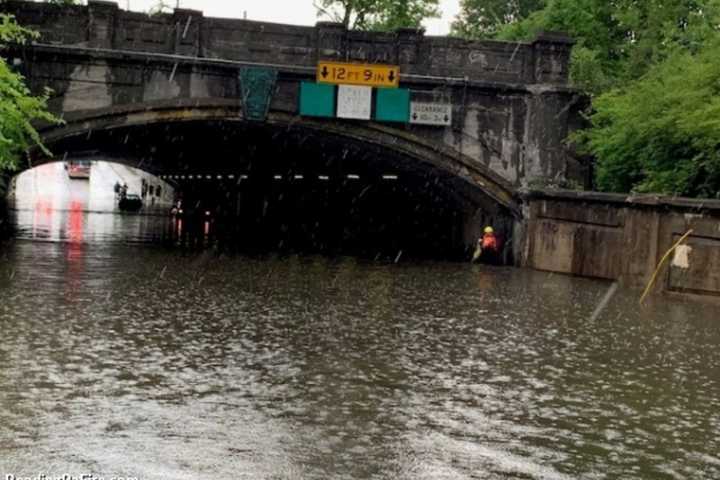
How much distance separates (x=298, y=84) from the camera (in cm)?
2916

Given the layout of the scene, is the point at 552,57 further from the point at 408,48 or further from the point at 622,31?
the point at 622,31

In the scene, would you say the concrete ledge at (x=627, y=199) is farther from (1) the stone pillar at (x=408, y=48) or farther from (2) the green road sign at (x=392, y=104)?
(1) the stone pillar at (x=408, y=48)

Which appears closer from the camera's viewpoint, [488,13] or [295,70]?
[295,70]

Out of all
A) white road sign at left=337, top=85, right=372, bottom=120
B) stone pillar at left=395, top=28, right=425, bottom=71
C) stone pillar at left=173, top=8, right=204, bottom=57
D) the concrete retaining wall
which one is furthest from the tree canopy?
stone pillar at left=173, top=8, right=204, bottom=57

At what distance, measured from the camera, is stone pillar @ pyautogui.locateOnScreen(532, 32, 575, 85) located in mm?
30188

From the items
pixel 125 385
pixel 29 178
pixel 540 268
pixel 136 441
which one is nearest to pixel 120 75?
pixel 540 268

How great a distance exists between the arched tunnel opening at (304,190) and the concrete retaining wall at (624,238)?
2.42m

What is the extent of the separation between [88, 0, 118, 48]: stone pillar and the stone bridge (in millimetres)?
26

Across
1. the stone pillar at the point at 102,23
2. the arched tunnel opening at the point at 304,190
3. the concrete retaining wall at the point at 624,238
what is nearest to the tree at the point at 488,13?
the arched tunnel opening at the point at 304,190

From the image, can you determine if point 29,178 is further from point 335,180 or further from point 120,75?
point 120,75

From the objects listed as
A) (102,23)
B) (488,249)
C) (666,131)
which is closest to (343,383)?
(666,131)

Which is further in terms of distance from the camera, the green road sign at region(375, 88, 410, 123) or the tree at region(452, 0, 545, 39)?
the tree at region(452, 0, 545, 39)

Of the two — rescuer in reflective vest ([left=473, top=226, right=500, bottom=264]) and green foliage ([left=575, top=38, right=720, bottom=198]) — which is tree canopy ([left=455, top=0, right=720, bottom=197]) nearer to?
green foliage ([left=575, top=38, right=720, bottom=198])

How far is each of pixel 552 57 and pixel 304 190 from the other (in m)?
24.6
